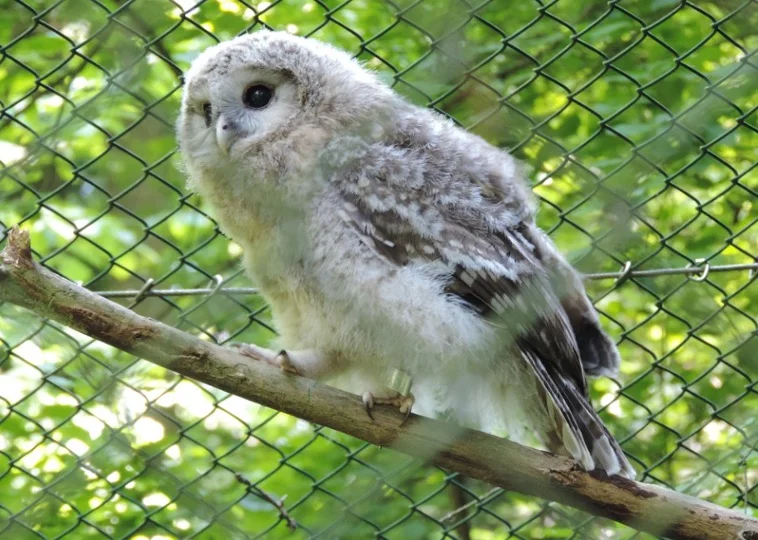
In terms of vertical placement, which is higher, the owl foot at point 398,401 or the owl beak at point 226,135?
the owl beak at point 226,135

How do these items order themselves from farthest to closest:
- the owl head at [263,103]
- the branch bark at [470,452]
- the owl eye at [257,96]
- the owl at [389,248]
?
the owl eye at [257,96] → the owl head at [263,103] → the owl at [389,248] → the branch bark at [470,452]

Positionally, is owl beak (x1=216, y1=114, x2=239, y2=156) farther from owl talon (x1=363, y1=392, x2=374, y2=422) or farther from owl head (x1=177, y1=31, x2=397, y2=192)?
owl talon (x1=363, y1=392, x2=374, y2=422)

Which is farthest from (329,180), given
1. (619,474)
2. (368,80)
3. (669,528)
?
(669,528)

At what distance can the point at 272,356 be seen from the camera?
2.48m

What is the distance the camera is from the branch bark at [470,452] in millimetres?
2232

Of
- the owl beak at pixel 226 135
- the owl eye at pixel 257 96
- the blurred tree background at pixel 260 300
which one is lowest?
the blurred tree background at pixel 260 300

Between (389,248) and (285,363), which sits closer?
(285,363)

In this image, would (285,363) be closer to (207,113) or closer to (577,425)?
(577,425)

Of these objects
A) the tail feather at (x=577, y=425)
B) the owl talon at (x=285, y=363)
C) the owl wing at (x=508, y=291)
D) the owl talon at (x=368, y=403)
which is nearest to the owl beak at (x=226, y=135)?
the owl wing at (x=508, y=291)

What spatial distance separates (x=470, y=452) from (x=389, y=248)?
23.5 inches

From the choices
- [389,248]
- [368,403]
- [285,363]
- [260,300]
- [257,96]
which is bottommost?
[260,300]

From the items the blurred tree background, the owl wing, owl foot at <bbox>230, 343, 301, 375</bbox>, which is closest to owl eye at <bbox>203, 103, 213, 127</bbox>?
the blurred tree background

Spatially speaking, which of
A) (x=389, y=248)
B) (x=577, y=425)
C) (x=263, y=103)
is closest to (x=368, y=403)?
(x=389, y=248)

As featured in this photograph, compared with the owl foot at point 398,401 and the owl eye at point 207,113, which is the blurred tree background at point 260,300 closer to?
the owl eye at point 207,113
